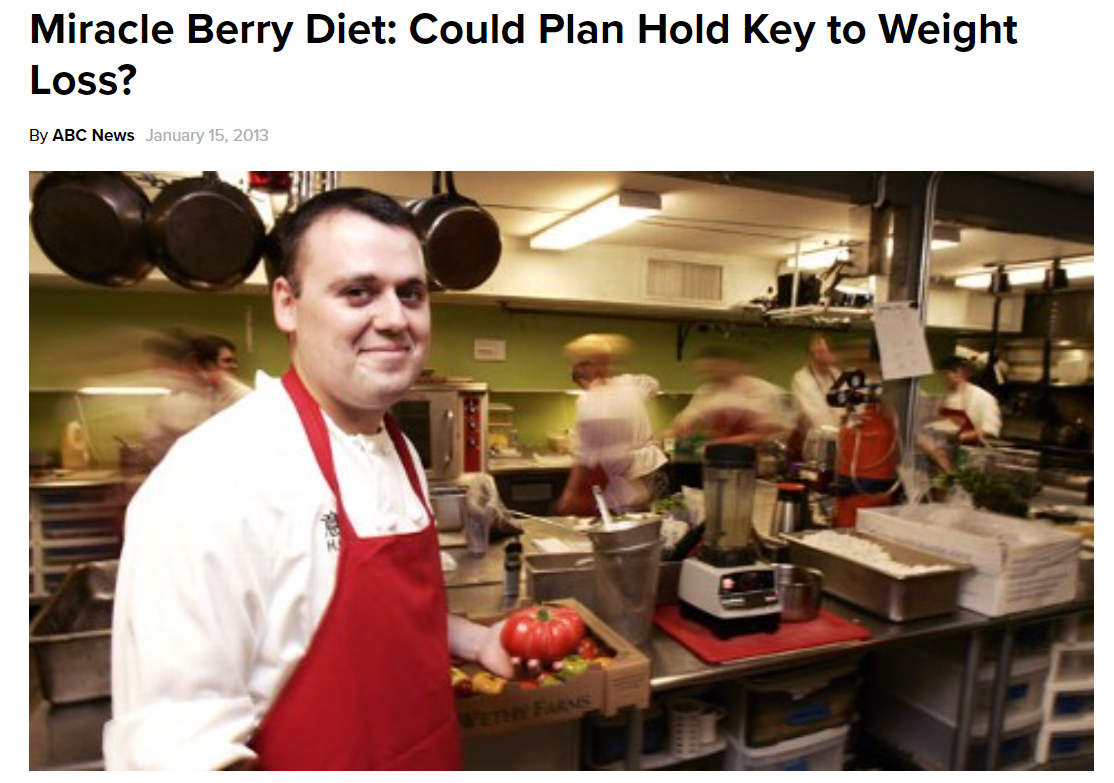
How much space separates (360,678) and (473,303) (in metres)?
4.13

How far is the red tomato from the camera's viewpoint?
3.84 ft

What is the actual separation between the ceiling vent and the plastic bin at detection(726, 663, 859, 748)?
3.12m

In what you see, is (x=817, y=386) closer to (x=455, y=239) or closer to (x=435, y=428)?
(x=435, y=428)

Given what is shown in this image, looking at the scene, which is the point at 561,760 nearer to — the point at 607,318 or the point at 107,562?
the point at 107,562

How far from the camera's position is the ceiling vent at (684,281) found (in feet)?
15.3

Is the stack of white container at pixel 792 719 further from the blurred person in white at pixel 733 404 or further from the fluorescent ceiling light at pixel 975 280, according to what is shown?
the fluorescent ceiling light at pixel 975 280

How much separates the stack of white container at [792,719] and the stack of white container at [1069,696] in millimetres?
900

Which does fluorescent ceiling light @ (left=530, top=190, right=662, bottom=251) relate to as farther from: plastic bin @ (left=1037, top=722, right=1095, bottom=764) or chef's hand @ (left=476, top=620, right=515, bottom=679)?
plastic bin @ (left=1037, top=722, right=1095, bottom=764)

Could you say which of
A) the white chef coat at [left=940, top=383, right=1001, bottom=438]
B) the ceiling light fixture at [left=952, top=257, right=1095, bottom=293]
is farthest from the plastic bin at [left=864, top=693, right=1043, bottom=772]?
the ceiling light fixture at [left=952, top=257, right=1095, bottom=293]

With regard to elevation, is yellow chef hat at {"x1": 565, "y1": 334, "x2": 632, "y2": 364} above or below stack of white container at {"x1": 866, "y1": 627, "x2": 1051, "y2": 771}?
above

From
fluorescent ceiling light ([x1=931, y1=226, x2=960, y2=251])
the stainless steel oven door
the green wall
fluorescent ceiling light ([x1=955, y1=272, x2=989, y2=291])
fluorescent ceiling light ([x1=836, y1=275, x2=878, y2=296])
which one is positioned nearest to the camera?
fluorescent ceiling light ([x1=931, y1=226, x2=960, y2=251])

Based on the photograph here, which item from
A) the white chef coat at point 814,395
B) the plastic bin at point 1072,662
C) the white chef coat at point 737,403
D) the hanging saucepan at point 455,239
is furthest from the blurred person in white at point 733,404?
the hanging saucepan at point 455,239

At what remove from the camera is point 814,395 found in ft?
13.8

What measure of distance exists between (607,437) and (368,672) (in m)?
2.76
